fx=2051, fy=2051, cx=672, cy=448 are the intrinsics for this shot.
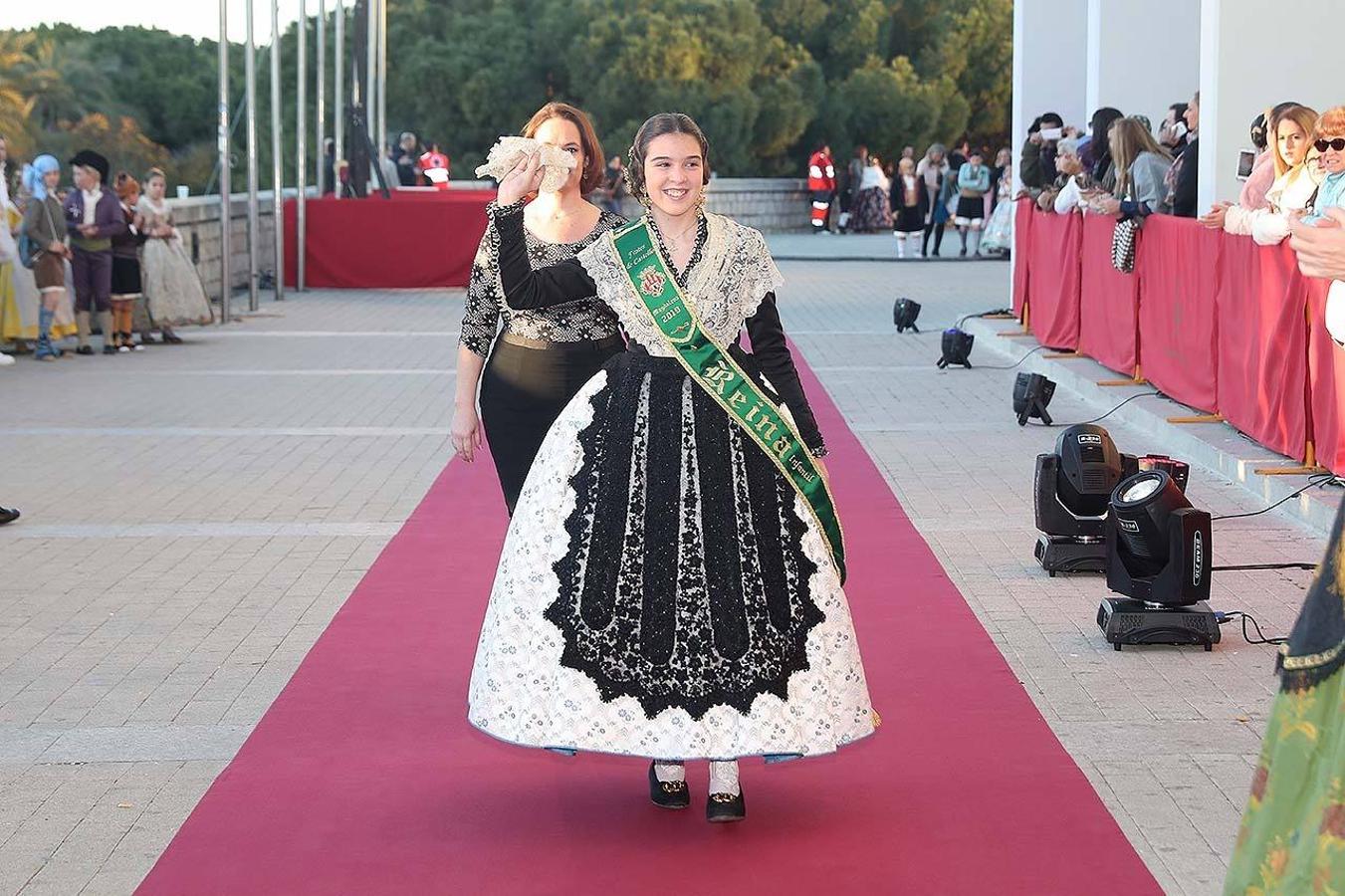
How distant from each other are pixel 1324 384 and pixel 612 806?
521 cm

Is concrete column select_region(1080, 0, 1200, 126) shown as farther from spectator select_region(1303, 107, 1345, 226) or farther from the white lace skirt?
the white lace skirt

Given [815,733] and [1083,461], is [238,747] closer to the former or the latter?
[815,733]

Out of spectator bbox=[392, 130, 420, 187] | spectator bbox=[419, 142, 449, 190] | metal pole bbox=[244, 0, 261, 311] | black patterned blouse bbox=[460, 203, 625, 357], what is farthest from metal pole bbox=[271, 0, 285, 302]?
black patterned blouse bbox=[460, 203, 625, 357]

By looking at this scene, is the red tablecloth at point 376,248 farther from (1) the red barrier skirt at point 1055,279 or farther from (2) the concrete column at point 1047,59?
(1) the red barrier skirt at point 1055,279

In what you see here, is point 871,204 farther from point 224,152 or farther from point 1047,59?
point 224,152

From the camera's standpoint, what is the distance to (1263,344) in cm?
1009

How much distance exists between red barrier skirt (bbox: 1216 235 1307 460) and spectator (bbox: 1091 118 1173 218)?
2.87 meters

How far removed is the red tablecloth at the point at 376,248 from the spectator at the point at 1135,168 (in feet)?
42.2

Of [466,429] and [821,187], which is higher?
[821,187]

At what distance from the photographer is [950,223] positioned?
143 ft

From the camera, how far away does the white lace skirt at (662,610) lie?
462 centimetres


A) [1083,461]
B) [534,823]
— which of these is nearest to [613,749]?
[534,823]

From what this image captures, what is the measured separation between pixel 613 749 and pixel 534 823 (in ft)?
1.45

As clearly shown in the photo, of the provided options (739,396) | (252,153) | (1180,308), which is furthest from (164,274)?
(739,396)
